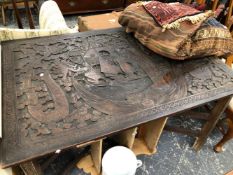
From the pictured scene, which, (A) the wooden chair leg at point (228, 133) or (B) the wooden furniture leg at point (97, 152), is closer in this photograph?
(B) the wooden furniture leg at point (97, 152)

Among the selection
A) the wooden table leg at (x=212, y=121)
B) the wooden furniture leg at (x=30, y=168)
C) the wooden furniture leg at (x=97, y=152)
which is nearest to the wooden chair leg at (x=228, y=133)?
the wooden table leg at (x=212, y=121)

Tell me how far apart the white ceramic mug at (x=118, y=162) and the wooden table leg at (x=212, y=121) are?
1.78ft

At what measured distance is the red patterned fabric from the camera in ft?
3.68

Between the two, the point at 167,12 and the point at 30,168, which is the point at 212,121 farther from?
the point at 30,168

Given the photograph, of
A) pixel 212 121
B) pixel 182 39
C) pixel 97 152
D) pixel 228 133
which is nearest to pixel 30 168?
pixel 97 152

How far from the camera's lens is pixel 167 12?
Result: 1157 mm

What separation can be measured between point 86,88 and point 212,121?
A: 81 cm

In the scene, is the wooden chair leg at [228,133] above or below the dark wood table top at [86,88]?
below

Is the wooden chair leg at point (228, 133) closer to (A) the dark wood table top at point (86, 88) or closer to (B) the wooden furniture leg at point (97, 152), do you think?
(A) the dark wood table top at point (86, 88)

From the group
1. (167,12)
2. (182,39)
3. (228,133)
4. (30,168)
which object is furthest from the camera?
(228,133)

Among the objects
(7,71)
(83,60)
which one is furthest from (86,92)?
(7,71)

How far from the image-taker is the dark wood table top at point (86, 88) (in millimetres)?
740

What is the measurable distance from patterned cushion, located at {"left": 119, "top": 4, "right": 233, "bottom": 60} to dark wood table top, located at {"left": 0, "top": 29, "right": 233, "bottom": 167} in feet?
0.19

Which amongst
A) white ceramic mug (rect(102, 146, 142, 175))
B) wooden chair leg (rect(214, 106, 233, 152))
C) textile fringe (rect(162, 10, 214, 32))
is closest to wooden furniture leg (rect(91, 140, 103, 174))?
white ceramic mug (rect(102, 146, 142, 175))
